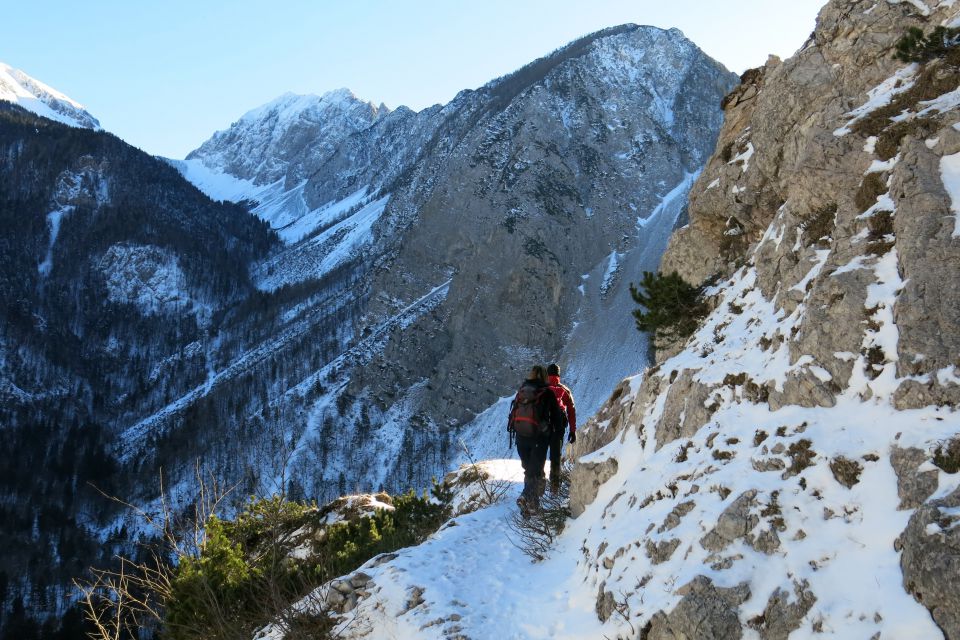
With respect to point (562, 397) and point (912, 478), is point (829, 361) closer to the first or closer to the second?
point (912, 478)

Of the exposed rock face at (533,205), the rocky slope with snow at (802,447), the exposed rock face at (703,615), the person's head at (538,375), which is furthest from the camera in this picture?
the exposed rock face at (533,205)

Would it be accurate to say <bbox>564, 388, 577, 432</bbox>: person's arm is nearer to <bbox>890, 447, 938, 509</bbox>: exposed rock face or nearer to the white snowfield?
the white snowfield

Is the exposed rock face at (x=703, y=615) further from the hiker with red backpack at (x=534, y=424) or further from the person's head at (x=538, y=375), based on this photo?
the person's head at (x=538, y=375)

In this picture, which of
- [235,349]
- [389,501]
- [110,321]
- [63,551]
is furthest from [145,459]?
[389,501]

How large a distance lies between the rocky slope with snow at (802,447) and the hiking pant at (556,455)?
2.29 ft

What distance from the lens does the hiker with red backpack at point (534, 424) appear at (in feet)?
35.4

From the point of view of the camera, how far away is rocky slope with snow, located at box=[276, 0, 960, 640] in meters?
5.49

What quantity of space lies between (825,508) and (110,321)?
212751 millimetres

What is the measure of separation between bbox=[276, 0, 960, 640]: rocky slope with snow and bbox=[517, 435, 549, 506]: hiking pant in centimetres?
71

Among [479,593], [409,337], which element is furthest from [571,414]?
[409,337]

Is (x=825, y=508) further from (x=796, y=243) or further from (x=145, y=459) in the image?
(x=145, y=459)

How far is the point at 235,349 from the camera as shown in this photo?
167 meters

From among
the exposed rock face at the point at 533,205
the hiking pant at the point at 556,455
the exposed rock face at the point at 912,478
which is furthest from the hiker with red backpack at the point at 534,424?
the exposed rock face at the point at 533,205

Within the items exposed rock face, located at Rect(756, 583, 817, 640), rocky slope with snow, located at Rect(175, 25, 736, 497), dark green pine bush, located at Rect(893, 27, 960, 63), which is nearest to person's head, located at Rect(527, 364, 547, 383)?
exposed rock face, located at Rect(756, 583, 817, 640)
